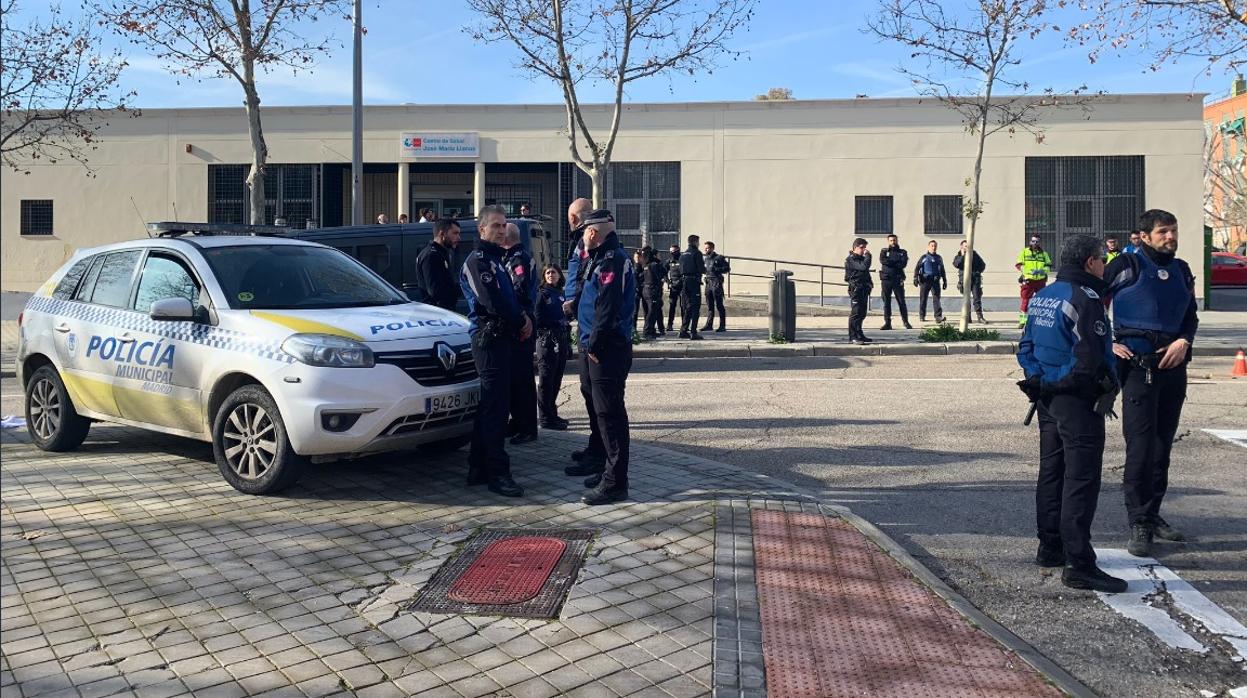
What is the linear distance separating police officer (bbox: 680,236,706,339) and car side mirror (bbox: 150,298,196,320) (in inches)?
479

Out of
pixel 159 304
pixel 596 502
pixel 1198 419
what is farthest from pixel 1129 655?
pixel 1198 419

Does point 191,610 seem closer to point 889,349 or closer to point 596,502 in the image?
point 596,502

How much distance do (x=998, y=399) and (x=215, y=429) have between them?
25.7ft

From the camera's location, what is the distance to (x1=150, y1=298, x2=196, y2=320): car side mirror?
20.4ft

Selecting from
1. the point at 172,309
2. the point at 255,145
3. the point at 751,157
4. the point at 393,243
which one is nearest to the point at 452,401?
the point at 172,309

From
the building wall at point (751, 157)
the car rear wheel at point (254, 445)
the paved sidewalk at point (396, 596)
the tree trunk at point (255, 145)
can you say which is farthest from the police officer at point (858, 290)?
the car rear wheel at point (254, 445)

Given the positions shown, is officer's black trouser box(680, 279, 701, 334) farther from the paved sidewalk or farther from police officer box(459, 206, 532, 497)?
police officer box(459, 206, 532, 497)

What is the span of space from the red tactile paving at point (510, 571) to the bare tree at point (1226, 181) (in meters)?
52.8

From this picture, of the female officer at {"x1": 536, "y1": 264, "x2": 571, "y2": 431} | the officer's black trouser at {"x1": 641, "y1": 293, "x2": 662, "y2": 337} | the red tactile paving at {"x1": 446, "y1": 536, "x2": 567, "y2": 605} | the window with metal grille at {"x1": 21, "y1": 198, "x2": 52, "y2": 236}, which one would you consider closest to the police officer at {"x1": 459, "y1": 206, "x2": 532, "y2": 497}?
the red tactile paving at {"x1": 446, "y1": 536, "x2": 567, "y2": 605}

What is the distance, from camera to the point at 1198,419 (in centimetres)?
935

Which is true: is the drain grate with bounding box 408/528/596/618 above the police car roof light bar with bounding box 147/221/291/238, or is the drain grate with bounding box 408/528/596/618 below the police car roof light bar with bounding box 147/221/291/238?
below

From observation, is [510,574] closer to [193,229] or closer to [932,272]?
[193,229]

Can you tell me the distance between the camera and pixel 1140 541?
5.42m

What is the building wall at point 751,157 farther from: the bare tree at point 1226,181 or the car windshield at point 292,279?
the bare tree at point 1226,181
